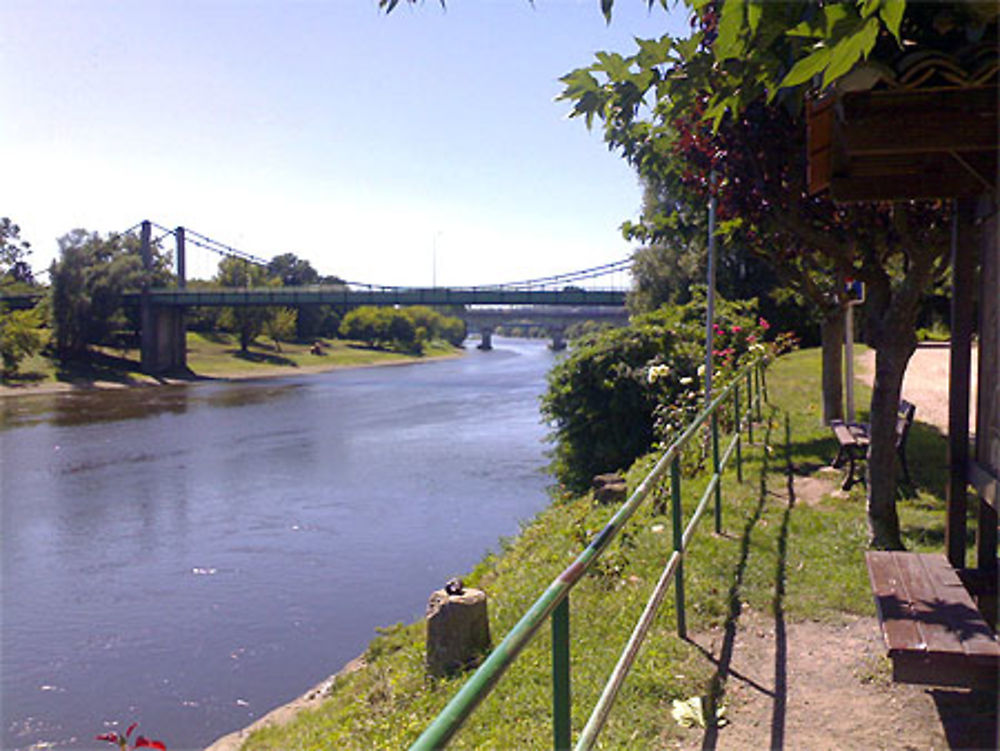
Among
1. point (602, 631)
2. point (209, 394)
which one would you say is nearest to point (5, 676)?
point (602, 631)

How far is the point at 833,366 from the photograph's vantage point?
450 inches

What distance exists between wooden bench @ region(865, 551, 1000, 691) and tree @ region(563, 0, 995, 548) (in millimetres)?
1895

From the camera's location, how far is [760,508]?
25.0 feet

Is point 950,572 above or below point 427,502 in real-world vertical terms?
above

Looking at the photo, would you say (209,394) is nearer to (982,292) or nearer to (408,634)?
(408,634)

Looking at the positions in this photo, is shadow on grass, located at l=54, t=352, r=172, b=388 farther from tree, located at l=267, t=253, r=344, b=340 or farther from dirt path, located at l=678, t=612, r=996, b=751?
dirt path, located at l=678, t=612, r=996, b=751

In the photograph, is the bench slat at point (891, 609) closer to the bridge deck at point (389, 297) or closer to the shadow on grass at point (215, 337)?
the bridge deck at point (389, 297)

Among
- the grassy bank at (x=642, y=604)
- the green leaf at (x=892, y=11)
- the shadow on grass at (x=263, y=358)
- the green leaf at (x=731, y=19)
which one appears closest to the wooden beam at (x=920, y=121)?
the green leaf at (x=731, y=19)

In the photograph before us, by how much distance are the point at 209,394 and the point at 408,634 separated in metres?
38.2

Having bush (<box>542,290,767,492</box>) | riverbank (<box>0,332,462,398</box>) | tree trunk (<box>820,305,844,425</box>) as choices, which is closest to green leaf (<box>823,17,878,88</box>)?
tree trunk (<box>820,305,844,425</box>)

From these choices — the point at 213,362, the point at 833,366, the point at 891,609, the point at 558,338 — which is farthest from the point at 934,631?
the point at 558,338

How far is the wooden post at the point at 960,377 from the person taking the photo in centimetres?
428

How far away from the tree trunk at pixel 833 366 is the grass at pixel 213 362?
1629 inches

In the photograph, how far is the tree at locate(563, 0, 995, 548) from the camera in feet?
9.00
